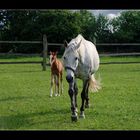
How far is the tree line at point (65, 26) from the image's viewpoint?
31.0m

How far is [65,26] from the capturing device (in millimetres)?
32500

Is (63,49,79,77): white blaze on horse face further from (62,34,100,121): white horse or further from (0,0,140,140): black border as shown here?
(0,0,140,140): black border

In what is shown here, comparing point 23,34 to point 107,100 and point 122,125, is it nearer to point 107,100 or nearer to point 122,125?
point 107,100

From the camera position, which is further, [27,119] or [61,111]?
[61,111]

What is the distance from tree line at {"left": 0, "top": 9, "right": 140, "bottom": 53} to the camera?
3103cm

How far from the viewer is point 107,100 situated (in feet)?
25.1
